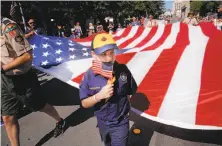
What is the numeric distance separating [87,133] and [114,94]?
1.54 metres

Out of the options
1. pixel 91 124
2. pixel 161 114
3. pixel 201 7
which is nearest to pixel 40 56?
pixel 91 124

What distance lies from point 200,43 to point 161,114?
1483 millimetres

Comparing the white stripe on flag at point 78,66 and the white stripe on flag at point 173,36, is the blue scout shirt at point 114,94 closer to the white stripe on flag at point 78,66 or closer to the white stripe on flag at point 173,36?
the white stripe on flag at point 78,66

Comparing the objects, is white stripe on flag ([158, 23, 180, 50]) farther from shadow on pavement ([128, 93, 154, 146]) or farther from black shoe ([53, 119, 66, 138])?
black shoe ([53, 119, 66, 138])

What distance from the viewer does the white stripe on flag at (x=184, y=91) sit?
2787mm

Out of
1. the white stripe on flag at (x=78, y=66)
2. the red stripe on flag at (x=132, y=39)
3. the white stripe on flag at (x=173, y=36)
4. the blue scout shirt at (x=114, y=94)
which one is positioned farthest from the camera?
the red stripe on flag at (x=132, y=39)

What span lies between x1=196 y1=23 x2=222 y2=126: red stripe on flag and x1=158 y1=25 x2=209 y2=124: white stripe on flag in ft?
0.17

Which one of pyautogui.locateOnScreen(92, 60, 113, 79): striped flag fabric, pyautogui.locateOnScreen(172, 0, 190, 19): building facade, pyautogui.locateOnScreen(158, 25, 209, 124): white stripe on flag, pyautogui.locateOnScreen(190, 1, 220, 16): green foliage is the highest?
pyautogui.locateOnScreen(92, 60, 113, 79): striped flag fabric

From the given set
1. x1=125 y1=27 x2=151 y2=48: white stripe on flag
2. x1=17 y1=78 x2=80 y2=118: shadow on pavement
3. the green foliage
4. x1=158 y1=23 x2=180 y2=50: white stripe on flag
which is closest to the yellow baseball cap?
x1=17 y1=78 x2=80 y2=118: shadow on pavement

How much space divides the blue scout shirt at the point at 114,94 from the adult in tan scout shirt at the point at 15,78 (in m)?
0.88

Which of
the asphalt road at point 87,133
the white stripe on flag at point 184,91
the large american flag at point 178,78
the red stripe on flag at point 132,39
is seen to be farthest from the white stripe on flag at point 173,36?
the asphalt road at point 87,133

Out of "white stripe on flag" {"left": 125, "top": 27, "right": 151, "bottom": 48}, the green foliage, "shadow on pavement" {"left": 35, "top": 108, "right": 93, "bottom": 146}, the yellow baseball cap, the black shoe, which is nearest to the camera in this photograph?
the yellow baseball cap

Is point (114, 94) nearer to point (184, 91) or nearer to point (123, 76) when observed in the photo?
point (123, 76)

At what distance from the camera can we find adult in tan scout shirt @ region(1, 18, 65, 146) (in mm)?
2518
